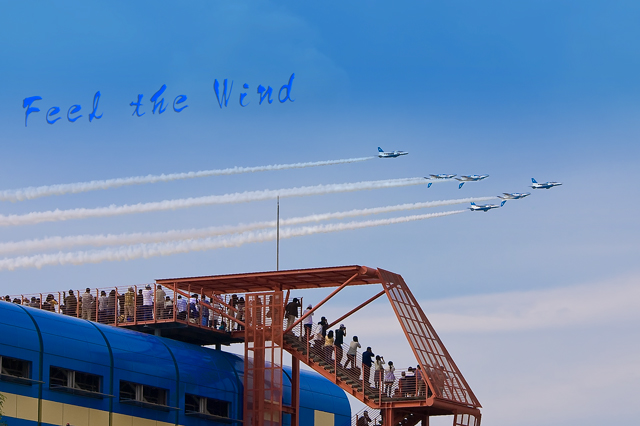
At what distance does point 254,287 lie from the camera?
234ft

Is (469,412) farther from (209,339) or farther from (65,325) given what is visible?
(65,325)

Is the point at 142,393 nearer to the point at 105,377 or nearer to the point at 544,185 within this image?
the point at 105,377

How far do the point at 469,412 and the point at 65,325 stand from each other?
927 inches

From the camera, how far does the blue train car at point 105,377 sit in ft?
182

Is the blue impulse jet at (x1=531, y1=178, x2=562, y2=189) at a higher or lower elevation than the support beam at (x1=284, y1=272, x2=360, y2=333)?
higher

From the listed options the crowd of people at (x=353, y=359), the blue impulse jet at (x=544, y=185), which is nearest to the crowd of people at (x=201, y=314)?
the crowd of people at (x=353, y=359)

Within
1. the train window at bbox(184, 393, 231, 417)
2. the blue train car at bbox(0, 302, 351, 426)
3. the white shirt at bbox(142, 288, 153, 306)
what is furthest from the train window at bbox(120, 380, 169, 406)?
the white shirt at bbox(142, 288, 153, 306)

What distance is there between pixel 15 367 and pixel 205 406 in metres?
15.1

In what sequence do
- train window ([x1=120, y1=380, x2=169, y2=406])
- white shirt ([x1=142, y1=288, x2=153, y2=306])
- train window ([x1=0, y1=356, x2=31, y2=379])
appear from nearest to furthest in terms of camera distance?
train window ([x1=0, y1=356, x2=31, y2=379])
train window ([x1=120, y1=380, x2=169, y2=406])
white shirt ([x1=142, y1=288, x2=153, y2=306])

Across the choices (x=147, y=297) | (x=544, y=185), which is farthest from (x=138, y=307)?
(x=544, y=185)

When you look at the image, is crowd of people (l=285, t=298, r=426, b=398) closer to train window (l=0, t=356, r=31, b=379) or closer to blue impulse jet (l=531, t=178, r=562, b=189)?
train window (l=0, t=356, r=31, b=379)

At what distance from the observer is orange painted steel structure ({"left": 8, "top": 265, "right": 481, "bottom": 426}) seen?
216 ft

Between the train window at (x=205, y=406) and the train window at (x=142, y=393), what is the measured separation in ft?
6.27

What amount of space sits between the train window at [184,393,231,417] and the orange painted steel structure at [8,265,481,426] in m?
1.49
